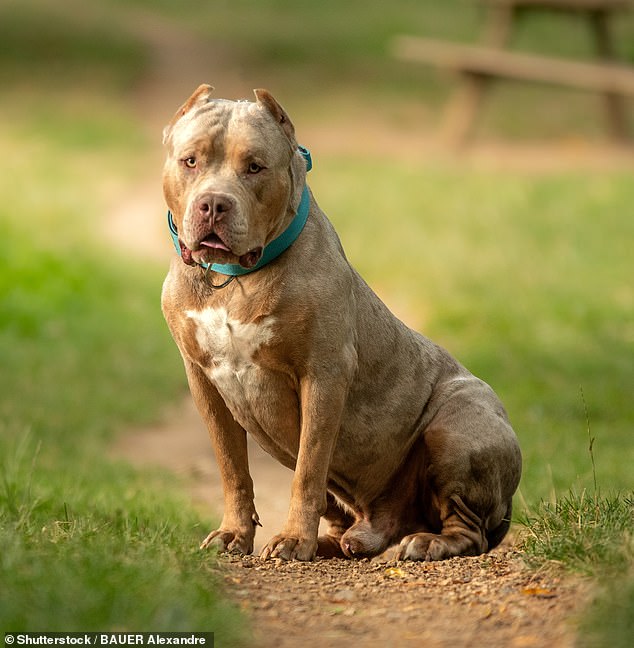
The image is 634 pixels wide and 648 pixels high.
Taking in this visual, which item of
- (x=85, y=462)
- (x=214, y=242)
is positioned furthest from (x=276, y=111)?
(x=85, y=462)

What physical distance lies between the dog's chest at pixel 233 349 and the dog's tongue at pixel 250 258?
0.22 m

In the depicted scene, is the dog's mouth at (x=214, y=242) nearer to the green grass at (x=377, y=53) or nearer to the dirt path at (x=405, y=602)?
the dirt path at (x=405, y=602)

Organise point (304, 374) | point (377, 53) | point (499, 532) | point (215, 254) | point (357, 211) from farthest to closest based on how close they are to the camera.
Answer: point (377, 53) < point (357, 211) < point (499, 532) < point (304, 374) < point (215, 254)

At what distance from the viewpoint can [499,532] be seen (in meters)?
5.24

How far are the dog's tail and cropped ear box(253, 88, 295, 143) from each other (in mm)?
1854

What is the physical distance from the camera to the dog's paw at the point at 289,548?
14.8 feet

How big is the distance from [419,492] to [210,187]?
1.69 m

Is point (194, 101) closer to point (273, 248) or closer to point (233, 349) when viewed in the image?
point (273, 248)

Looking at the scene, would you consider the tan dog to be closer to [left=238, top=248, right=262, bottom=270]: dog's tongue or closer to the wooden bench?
[left=238, top=248, right=262, bottom=270]: dog's tongue

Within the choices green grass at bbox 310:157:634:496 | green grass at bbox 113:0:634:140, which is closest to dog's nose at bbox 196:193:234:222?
green grass at bbox 310:157:634:496

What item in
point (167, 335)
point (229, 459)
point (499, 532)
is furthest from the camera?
point (167, 335)

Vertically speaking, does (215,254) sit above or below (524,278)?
above

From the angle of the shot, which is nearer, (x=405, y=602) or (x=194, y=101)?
(x=405, y=602)

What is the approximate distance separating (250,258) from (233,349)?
365 millimetres
